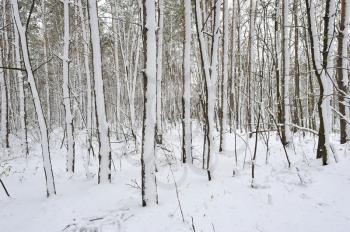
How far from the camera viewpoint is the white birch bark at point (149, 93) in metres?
3.91

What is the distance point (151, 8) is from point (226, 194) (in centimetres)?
284

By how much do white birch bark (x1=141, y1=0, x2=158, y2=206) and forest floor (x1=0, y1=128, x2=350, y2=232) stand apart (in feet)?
1.09

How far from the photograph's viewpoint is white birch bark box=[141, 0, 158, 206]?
3.91 meters

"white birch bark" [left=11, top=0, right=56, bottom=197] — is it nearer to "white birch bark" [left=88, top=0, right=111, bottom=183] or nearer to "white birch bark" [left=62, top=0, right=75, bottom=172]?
"white birch bark" [left=88, top=0, right=111, bottom=183]

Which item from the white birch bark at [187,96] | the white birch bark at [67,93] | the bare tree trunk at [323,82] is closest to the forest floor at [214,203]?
the bare tree trunk at [323,82]

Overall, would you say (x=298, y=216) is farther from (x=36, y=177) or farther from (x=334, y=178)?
(x=36, y=177)

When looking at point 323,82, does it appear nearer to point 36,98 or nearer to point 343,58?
point 343,58

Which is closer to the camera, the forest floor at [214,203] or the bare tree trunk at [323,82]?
the forest floor at [214,203]

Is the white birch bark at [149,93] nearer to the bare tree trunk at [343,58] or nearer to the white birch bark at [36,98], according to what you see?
the white birch bark at [36,98]

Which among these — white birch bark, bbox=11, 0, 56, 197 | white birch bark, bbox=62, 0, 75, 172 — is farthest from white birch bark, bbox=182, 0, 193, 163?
white birch bark, bbox=62, 0, 75, 172

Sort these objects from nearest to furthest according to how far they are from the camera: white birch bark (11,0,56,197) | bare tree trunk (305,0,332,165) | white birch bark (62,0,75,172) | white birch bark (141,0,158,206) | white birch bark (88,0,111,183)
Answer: white birch bark (141,0,158,206), bare tree trunk (305,0,332,165), white birch bark (11,0,56,197), white birch bark (88,0,111,183), white birch bark (62,0,75,172)

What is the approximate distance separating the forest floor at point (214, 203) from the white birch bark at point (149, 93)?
1.09 ft

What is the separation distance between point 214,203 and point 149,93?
176 centimetres

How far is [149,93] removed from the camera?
3.93 metres
